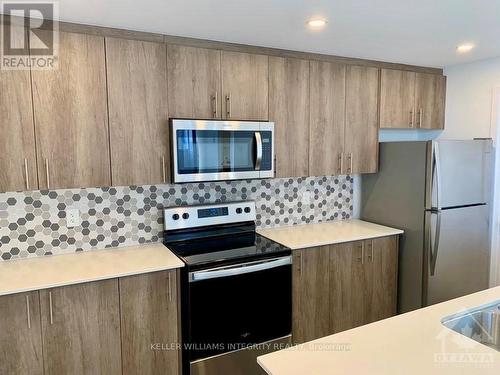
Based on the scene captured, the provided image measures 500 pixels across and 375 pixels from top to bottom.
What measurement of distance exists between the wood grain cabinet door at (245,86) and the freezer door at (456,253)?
1.58 metres

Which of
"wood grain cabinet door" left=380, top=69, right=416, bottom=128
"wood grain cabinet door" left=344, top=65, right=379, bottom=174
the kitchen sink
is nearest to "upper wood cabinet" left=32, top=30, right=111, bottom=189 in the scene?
"wood grain cabinet door" left=344, top=65, right=379, bottom=174

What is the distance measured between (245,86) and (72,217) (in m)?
1.49

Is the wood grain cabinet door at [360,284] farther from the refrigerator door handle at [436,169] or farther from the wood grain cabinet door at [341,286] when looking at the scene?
the refrigerator door handle at [436,169]

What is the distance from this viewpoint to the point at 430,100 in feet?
11.2

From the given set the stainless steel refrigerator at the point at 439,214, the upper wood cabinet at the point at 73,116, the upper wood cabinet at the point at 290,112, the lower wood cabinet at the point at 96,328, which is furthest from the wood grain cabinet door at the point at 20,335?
the stainless steel refrigerator at the point at 439,214

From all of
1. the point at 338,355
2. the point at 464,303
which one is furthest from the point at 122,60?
the point at 464,303

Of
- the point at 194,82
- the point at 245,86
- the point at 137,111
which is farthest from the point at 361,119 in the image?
the point at 137,111

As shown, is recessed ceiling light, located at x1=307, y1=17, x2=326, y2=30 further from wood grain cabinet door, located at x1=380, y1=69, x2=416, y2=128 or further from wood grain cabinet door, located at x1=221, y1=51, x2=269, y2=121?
wood grain cabinet door, located at x1=380, y1=69, x2=416, y2=128

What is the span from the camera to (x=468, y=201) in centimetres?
299

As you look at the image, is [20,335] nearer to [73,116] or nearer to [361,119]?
[73,116]

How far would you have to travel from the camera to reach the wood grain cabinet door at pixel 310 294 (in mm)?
2627

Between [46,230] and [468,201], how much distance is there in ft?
10.5

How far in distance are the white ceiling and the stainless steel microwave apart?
1.90 feet

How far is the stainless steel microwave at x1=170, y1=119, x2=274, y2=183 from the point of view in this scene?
2.36 meters
